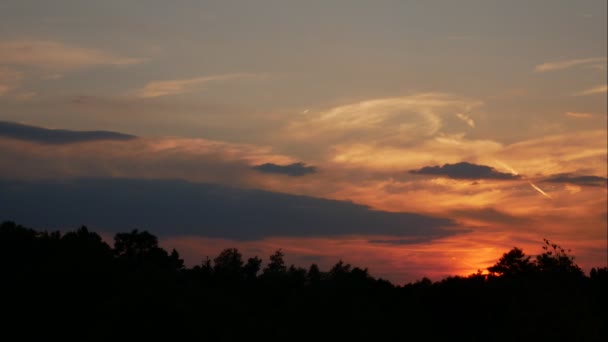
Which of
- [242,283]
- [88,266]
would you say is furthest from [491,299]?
[88,266]

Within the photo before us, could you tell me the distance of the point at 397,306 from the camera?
56188 millimetres

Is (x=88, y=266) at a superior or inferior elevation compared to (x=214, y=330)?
superior

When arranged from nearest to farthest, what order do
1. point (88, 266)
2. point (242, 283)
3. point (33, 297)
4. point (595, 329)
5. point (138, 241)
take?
point (595, 329) → point (33, 297) → point (88, 266) → point (242, 283) → point (138, 241)

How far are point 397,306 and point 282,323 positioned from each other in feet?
46.5

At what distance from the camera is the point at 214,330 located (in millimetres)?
36281

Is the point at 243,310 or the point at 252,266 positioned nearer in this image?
the point at 243,310

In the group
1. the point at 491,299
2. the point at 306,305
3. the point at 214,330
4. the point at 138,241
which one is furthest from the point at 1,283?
the point at 138,241

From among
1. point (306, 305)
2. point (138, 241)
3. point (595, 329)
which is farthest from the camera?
point (138, 241)

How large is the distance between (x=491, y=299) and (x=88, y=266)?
27.4m

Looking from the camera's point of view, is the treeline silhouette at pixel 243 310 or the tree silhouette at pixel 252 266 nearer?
the treeline silhouette at pixel 243 310

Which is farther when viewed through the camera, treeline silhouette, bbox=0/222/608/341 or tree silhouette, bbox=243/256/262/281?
tree silhouette, bbox=243/256/262/281

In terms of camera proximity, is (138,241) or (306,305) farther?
(138,241)

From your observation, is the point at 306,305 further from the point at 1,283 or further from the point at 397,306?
the point at 1,283

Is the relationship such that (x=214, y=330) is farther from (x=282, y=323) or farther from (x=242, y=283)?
(x=242, y=283)
